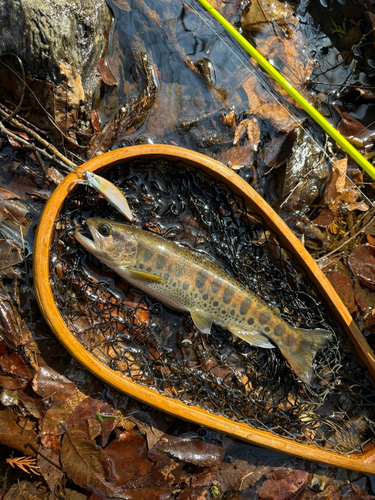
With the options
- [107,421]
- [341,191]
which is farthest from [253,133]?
[107,421]

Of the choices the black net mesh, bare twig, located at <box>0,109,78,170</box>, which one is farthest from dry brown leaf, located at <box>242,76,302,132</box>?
bare twig, located at <box>0,109,78,170</box>

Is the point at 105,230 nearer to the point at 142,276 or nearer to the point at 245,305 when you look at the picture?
the point at 142,276

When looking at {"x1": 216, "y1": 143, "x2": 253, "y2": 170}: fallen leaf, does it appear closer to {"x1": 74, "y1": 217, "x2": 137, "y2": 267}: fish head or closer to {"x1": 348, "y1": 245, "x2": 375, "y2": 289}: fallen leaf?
{"x1": 74, "y1": 217, "x2": 137, "y2": 267}: fish head

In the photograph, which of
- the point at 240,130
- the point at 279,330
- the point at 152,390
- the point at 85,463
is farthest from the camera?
the point at 240,130

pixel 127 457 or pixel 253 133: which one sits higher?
pixel 253 133

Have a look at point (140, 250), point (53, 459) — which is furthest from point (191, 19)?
point (53, 459)

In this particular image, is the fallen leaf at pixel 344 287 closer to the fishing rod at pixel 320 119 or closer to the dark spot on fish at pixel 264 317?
the dark spot on fish at pixel 264 317
